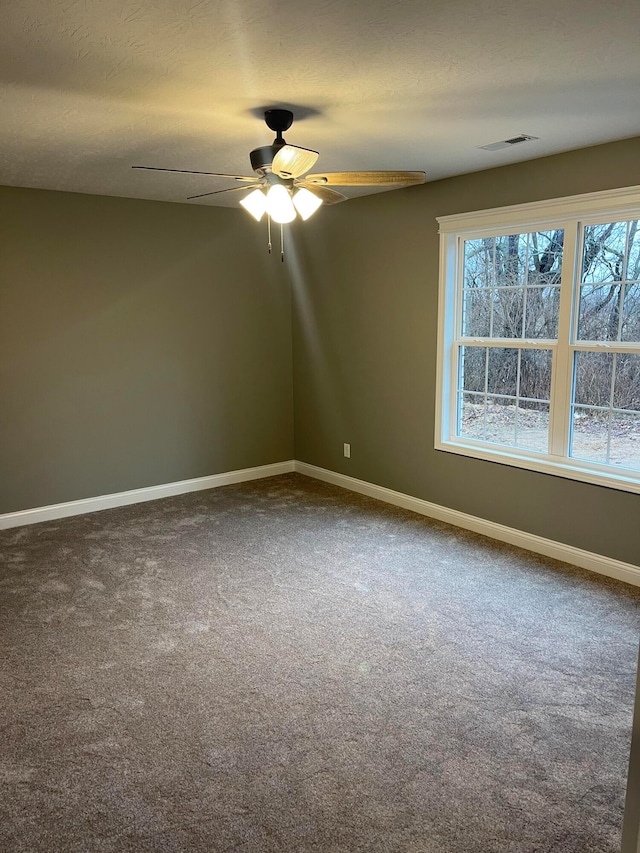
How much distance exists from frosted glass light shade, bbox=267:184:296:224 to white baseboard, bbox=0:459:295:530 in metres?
3.00

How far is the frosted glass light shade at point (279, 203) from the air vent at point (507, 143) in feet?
4.13

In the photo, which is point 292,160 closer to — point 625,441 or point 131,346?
point 625,441

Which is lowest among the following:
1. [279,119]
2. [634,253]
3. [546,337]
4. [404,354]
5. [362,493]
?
[362,493]

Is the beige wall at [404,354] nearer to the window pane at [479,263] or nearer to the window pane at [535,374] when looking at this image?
the window pane at [479,263]

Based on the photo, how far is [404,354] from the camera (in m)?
4.96

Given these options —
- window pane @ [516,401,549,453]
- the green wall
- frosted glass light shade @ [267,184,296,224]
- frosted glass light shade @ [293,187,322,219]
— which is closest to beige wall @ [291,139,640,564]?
the green wall

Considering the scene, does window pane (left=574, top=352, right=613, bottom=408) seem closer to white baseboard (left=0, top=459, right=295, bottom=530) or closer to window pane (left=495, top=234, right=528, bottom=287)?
window pane (left=495, top=234, right=528, bottom=287)

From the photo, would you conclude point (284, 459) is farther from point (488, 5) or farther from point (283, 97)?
point (488, 5)

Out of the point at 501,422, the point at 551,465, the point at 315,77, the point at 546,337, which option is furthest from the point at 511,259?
the point at 315,77

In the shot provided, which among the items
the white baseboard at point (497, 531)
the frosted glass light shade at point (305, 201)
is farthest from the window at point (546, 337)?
the frosted glass light shade at point (305, 201)

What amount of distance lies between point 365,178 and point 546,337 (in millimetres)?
1716

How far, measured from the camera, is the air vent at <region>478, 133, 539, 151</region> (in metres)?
3.38

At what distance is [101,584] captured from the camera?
3775 mm

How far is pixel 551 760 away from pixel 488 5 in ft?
8.09
